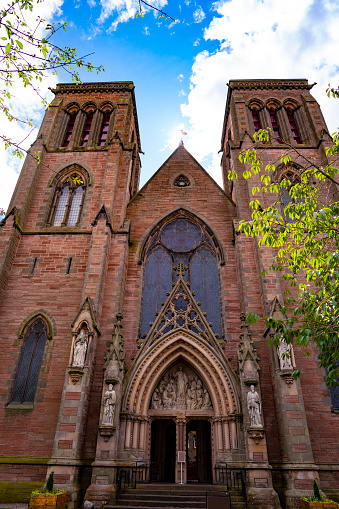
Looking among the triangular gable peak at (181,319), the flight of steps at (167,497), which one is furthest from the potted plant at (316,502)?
the triangular gable peak at (181,319)

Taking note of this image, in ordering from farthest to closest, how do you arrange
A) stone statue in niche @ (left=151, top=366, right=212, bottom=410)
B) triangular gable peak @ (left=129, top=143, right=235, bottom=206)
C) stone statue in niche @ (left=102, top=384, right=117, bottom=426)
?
triangular gable peak @ (left=129, top=143, right=235, bottom=206) → stone statue in niche @ (left=151, top=366, right=212, bottom=410) → stone statue in niche @ (left=102, top=384, right=117, bottom=426)

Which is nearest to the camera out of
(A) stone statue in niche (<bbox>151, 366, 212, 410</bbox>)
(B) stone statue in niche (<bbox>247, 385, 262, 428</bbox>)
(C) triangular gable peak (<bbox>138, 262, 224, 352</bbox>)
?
(B) stone statue in niche (<bbox>247, 385, 262, 428</bbox>)

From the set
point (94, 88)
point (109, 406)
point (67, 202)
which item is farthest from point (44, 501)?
point (94, 88)

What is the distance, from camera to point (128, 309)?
1480cm

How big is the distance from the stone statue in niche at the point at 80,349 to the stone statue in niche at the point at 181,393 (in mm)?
3191

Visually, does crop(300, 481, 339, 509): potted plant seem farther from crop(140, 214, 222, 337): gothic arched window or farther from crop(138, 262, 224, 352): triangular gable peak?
crop(140, 214, 222, 337): gothic arched window

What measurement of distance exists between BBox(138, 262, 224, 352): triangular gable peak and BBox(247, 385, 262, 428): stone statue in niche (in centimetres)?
208

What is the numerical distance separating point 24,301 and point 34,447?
5.43 metres

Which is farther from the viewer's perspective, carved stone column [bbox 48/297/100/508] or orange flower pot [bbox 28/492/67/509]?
carved stone column [bbox 48/297/100/508]

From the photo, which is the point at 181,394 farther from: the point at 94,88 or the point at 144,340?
the point at 94,88

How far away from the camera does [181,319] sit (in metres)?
14.2

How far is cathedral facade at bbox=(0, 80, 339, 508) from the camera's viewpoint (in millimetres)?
11000

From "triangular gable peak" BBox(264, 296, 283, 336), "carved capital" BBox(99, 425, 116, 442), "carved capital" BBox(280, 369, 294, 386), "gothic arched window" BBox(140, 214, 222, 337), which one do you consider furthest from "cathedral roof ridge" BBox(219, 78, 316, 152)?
"carved capital" BBox(99, 425, 116, 442)

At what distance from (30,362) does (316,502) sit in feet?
33.2
